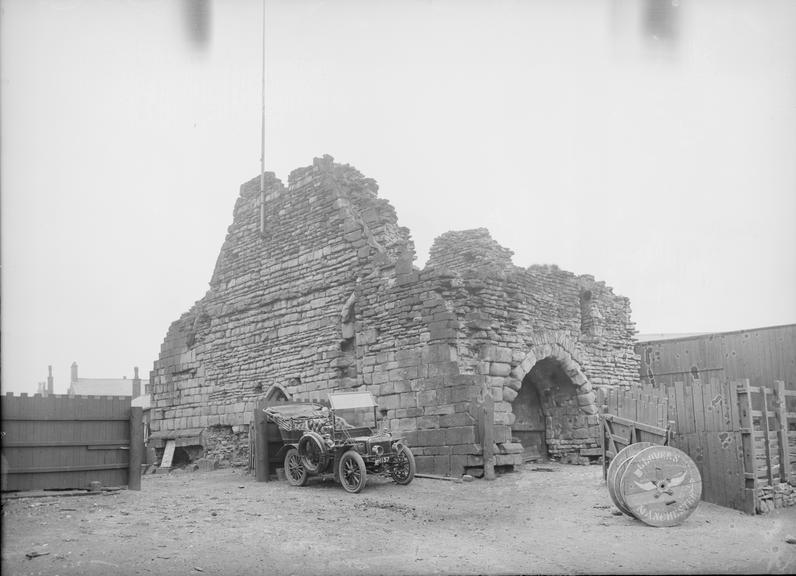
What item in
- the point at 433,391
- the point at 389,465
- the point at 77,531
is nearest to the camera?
the point at 77,531

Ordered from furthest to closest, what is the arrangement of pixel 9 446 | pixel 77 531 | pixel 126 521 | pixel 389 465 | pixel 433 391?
pixel 433 391, pixel 389 465, pixel 9 446, pixel 126 521, pixel 77 531

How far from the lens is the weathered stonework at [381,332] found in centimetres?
1321

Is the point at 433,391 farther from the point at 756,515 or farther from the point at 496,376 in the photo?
the point at 756,515

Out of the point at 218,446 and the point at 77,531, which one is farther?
the point at 218,446

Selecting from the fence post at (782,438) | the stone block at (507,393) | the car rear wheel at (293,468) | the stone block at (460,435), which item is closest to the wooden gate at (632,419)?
the fence post at (782,438)

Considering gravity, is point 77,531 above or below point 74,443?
below

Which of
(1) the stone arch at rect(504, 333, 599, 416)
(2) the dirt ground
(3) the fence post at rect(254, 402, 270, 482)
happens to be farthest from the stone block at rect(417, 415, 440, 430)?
(3) the fence post at rect(254, 402, 270, 482)

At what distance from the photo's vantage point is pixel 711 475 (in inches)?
363

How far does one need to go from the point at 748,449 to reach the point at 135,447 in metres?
7.87

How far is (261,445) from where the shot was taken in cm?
1285

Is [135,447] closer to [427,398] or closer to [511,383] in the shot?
[427,398]

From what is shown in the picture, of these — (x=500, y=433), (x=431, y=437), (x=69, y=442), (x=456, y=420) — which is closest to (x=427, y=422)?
(x=431, y=437)

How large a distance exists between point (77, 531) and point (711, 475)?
7.37m

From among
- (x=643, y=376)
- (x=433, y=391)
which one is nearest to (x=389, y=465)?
(x=433, y=391)
